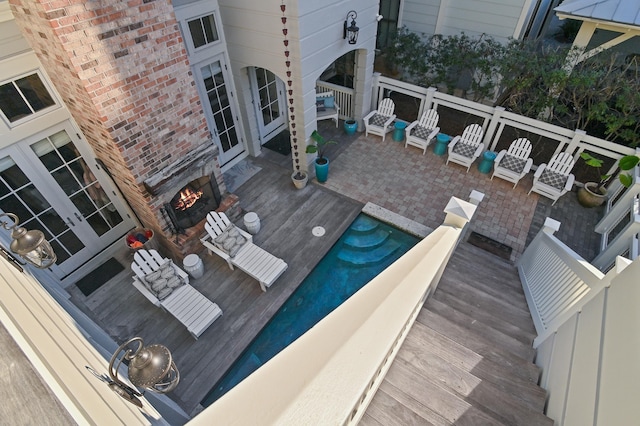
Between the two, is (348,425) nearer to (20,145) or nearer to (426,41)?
(20,145)

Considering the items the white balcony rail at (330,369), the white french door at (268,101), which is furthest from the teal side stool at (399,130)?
the white balcony rail at (330,369)

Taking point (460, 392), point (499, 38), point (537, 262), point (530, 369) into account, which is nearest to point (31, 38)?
point (460, 392)

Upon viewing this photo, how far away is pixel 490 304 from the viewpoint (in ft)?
12.5

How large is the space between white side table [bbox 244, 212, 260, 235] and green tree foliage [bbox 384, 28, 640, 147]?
5.61m

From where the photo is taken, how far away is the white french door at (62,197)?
4180 mm

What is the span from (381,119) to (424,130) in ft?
3.67

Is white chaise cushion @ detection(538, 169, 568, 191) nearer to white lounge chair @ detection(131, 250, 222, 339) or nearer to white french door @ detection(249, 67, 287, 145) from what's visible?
white french door @ detection(249, 67, 287, 145)

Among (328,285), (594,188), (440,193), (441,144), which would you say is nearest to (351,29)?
(441,144)

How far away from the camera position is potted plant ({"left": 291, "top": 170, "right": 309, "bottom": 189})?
6.60m

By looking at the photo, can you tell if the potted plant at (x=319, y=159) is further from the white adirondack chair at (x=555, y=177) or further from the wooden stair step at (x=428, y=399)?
A: the wooden stair step at (x=428, y=399)

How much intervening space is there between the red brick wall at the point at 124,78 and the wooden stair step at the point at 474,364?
4.09m

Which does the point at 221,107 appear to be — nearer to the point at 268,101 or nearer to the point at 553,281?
the point at 268,101

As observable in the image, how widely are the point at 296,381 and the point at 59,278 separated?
17.0 ft

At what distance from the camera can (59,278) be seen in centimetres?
498
